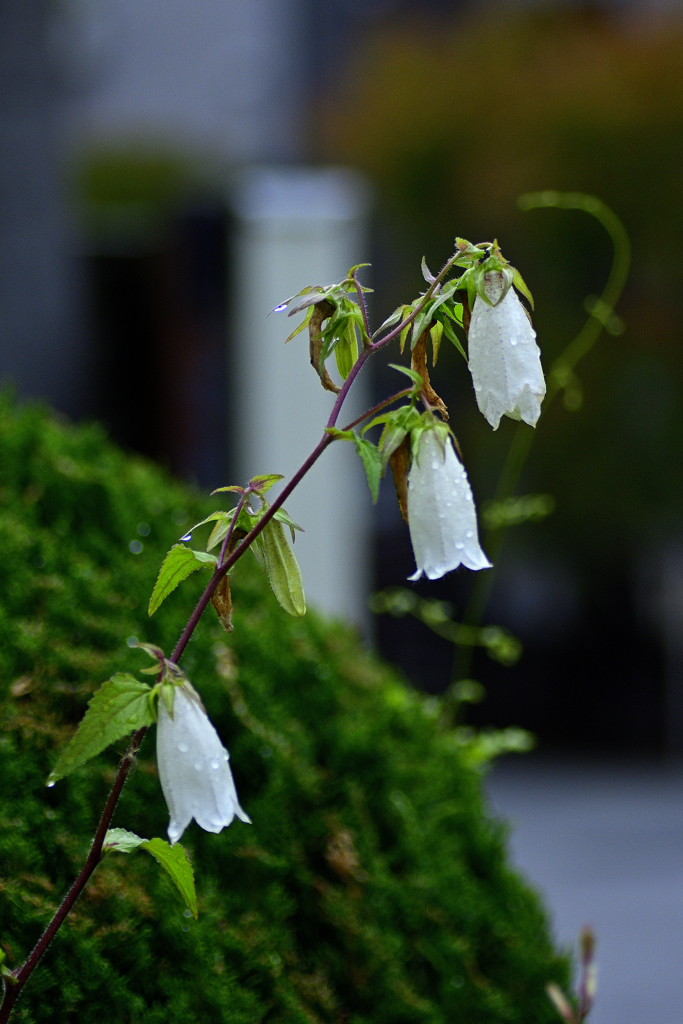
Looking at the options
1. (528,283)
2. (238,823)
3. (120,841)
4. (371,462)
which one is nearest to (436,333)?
(371,462)

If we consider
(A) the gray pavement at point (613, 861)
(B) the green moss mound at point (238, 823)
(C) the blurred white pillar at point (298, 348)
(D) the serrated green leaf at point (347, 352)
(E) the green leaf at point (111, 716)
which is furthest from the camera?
(C) the blurred white pillar at point (298, 348)

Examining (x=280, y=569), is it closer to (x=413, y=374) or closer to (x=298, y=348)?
(x=413, y=374)

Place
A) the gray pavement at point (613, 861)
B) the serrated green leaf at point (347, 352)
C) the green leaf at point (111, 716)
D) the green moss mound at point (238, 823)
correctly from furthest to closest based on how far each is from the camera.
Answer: the gray pavement at point (613, 861) → the green moss mound at point (238, 823) → the serrated green leaf at point (347, 352) → the green leaf at point (111, 716)

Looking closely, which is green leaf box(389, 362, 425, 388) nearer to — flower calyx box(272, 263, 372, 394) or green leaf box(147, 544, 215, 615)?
flower calyx box(272, 263, 372, 394)

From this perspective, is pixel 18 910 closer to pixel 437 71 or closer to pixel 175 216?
pixel 175 216

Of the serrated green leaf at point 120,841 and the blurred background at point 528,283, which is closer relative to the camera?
the serrated green leaf at point 120,841

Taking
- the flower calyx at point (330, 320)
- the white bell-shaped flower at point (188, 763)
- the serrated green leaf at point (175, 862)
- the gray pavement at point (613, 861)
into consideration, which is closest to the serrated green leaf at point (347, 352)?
the flower calyx at point (330, 320)

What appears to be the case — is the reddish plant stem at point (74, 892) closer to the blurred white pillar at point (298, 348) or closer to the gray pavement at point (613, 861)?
the gray pavement at point (613, 861)

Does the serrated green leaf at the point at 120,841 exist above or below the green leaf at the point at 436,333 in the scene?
Result: below
